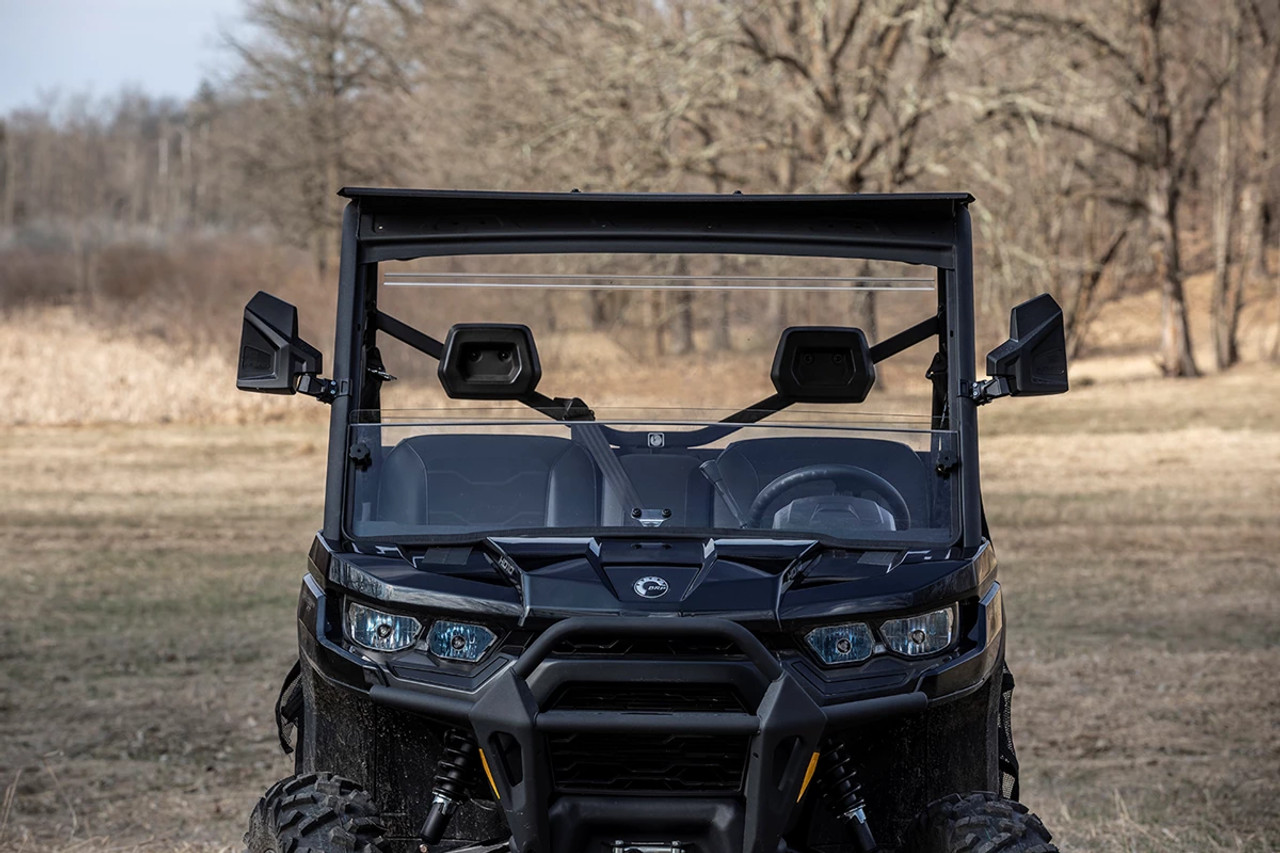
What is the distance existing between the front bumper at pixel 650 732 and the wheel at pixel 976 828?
10.7 inches

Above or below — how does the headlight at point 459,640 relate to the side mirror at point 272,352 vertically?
below

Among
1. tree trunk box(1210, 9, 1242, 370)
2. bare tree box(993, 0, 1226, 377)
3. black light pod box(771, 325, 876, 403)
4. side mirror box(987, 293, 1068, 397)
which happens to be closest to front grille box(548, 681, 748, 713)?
side mirror box(987, 293, 1068, 397)

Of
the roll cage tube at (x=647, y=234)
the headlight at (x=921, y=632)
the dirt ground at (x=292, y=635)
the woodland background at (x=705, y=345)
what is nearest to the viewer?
the headlight at (x=921, y=632)

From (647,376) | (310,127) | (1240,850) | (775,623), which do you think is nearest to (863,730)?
(775,623)

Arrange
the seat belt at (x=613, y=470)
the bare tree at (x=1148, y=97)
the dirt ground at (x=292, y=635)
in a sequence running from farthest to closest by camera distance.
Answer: the bare tree at (x=1148, y=97), the dirt ground at (x=292, y=635), the seat belt at (x=613, y=470)

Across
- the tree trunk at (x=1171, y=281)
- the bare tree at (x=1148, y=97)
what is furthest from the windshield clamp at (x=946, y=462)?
the tree trunk at (x=1171, y=281)

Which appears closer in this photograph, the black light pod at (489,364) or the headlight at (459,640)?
the headlight at (459,640)

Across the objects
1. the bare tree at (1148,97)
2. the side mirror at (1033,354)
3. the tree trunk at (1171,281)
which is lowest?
the side mirror at (1033,354)

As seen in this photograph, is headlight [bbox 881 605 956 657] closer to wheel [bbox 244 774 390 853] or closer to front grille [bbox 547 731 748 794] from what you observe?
front grille [bbox 547 731 748 794]

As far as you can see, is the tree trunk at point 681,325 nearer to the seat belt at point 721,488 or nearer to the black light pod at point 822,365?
the black light pod at point 822,365

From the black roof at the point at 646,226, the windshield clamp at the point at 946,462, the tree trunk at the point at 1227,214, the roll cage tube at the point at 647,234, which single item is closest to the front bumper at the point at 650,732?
the windshield clamp at the point at 946,462

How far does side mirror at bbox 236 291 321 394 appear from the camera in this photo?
371 centimetres

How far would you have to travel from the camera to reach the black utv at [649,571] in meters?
3.14

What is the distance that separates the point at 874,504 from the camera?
3953mm
